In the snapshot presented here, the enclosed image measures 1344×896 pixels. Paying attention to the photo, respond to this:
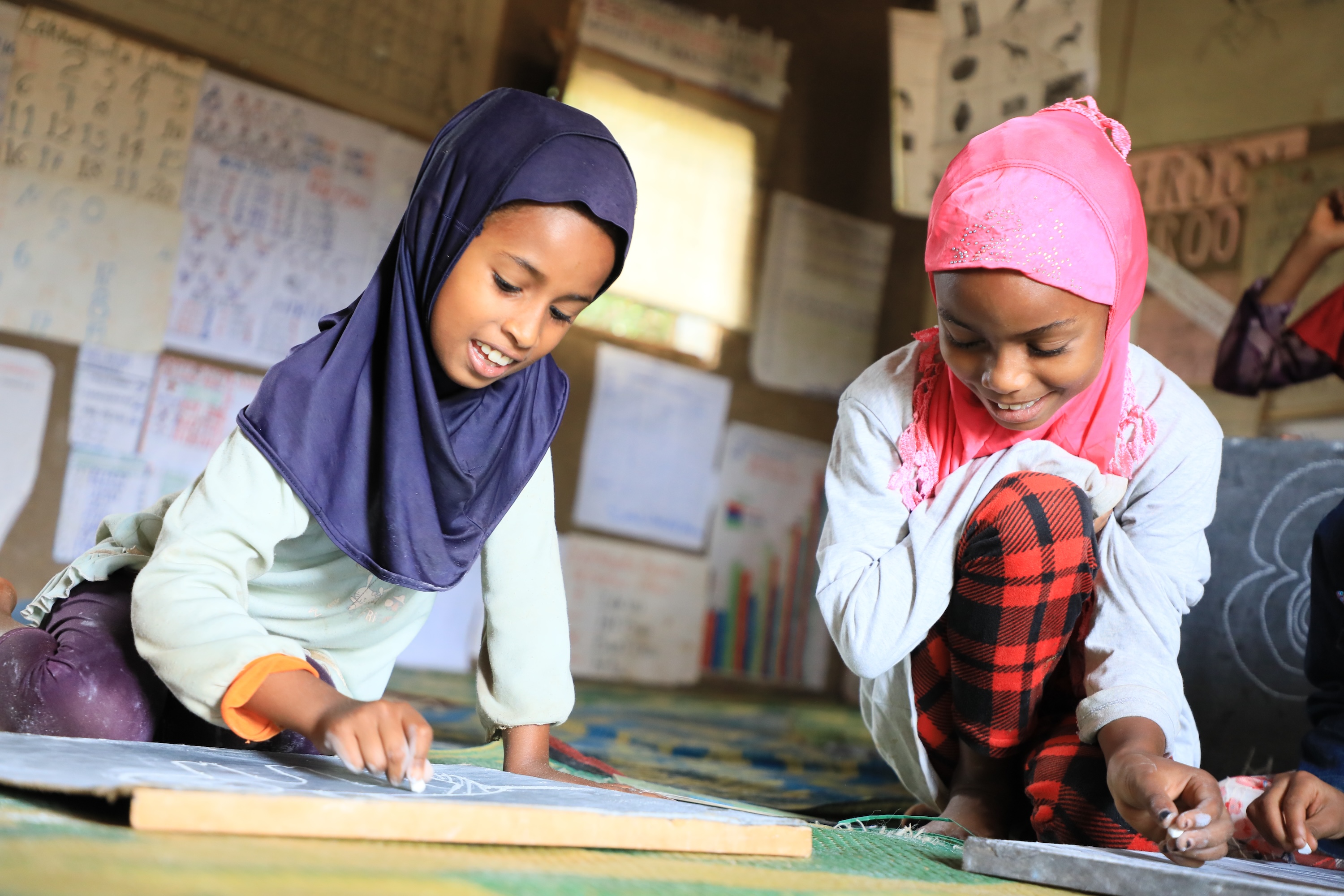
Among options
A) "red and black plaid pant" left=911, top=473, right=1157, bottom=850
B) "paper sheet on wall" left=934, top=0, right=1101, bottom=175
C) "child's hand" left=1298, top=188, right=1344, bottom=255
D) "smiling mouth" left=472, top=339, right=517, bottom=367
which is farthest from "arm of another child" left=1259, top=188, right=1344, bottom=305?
"smiling mouth" left=472, top=339, right=517, bottom=367

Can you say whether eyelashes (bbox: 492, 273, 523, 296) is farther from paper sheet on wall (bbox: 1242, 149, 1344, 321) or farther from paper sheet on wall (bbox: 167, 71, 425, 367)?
paper sheet on wall (bbox: 1242, 149, 1344, 321)

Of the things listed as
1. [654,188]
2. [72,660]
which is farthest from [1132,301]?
[654,188]

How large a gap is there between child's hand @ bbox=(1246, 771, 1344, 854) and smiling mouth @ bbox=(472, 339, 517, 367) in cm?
74

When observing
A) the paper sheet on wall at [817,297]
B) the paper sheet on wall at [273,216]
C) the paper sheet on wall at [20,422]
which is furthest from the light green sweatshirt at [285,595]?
the paper sheet on wall at [817,297]

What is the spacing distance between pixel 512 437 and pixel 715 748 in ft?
3.26

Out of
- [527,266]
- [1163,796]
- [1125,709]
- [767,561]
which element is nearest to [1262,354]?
[767,561]

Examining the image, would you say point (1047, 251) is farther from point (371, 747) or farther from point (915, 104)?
point (915, 104)

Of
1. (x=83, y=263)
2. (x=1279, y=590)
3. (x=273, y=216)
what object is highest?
(x=273, y=216)

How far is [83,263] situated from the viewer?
2203 millimetres

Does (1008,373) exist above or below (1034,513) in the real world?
Answer: above

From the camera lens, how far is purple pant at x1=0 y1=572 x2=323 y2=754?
0.93 m

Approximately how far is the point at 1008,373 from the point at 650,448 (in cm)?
194

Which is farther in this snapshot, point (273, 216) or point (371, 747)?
point (273, 216)

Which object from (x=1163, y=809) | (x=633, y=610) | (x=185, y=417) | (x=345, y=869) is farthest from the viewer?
(x=633, y=610)
